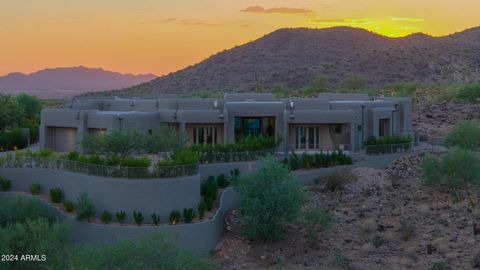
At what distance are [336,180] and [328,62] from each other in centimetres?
9877

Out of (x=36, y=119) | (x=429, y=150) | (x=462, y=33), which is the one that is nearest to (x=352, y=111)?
(x=429, y=150)

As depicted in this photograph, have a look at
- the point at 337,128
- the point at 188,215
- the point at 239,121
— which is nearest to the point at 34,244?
the point at 188,215

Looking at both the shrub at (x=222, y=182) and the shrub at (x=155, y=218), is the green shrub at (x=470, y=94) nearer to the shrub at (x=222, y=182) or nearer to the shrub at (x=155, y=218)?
the shrub at (x=222, y=182)

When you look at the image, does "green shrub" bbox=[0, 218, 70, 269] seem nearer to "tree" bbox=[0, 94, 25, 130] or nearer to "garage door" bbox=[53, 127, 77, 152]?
"garage door" bbox=[53, 127, 77, 152]

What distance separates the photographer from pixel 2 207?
30406mm

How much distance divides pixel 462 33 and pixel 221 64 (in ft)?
174

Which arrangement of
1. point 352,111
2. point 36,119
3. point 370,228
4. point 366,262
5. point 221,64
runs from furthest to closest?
point 221,64
point 36,119
point 352,111
point 370,228
point 366,262

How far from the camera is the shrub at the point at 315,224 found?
31469 mm

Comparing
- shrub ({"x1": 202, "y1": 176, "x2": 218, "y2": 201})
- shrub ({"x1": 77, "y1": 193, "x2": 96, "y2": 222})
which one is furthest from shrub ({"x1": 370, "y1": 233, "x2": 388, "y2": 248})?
shrub ({"x1": 77, "y1": 193, "x2": 96, "y2": 222})

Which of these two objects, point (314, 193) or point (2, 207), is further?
point (314, 193)

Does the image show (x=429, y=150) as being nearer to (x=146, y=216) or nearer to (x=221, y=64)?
(x=146, y=216)

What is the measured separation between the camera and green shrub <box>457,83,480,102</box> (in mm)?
70938

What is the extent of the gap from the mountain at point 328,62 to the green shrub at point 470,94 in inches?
1258

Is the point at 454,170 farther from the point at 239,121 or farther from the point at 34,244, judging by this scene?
the point at 34,244
